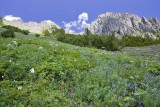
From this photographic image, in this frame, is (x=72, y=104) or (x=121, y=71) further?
(x=121, y=71)

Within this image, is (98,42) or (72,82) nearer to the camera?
(72,82)

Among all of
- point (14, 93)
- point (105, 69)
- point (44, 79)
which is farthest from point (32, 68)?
point (105, 69)

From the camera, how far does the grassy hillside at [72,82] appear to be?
873 centimetres

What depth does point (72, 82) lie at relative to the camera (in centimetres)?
1036

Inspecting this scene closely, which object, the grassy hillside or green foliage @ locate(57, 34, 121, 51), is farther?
green foliage @ locate(57, 34, 121, 51)

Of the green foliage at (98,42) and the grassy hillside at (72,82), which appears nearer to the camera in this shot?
the grassy hillside at (72,82)

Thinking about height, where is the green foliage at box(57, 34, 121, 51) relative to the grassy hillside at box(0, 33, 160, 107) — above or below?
above

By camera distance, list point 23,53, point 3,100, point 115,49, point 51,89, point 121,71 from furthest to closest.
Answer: point 115,49 < point 23,53 < point 121,71 < point 51,89 < point 3,100

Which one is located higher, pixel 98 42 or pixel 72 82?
pixel 98 42

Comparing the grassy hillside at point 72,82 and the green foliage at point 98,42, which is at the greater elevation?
the green foliage at point 98,42

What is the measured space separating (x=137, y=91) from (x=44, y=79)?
2.95m

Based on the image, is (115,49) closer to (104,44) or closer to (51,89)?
(104,44)

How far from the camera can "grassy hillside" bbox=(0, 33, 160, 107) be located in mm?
8734

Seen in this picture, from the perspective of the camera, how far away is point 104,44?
34.2 m
